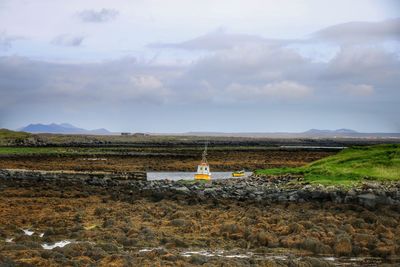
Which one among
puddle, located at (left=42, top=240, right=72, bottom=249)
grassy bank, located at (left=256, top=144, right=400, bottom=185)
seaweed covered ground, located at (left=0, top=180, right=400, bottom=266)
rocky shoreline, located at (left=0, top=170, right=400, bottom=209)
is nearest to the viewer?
seaweed covered ground, located at (left=0, top=180, right=400, bottom=266)

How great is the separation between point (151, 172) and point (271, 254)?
4217 centimetres

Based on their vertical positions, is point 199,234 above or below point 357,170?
below

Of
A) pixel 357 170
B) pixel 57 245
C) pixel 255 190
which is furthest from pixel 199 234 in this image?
pixel 357 170

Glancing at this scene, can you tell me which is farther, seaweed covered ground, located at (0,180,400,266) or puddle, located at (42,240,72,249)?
puddle, located at (42,240,72,249)

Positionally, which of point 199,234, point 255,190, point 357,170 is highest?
point 357,170

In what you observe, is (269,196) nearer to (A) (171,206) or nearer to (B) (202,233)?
(A) (171,206)

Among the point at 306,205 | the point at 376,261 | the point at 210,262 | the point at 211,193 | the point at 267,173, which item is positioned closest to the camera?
the point at 210,262

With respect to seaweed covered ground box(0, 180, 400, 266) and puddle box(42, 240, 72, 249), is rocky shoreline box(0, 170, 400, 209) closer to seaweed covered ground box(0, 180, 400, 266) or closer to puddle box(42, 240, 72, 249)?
seaweed covered ground box(0, 180, 400, 266)

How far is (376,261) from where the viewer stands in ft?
56.0

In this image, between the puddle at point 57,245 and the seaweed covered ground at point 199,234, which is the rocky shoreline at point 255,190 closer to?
the seaweed covered ground at point 199,234

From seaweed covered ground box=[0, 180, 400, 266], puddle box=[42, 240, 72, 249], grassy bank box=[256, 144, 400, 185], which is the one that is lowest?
puddle box=[42, 240, 72, 249]

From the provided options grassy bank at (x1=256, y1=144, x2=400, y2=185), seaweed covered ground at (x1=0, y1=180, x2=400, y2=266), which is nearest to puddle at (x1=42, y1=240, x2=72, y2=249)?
seaweed covered ground at (x1=0, y1=180, x2=400, y2=266)

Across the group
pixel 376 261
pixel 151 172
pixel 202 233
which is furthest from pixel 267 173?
pixel 376 261

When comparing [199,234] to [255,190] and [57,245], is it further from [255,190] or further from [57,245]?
[255,190]
